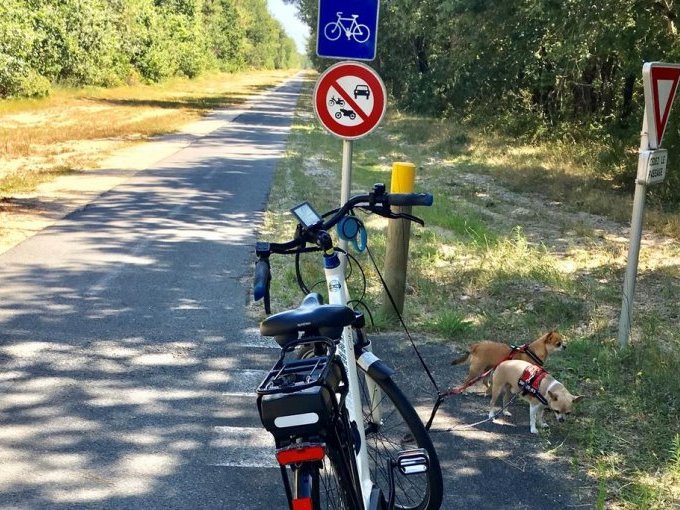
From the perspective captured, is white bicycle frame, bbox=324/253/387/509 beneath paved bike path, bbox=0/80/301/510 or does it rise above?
above

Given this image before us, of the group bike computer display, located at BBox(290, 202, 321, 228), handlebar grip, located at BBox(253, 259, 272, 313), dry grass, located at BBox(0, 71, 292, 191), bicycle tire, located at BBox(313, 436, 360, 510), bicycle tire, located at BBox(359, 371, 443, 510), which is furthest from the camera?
dry grass, located at BBox(0, 71, 292, 191)

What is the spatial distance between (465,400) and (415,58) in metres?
33.9

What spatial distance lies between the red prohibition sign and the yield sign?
1836 mm

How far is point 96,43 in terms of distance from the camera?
39875mm

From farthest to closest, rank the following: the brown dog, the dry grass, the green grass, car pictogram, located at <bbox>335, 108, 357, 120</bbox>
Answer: the dry grass, car pictogram, located at <bbox>335, 108, 357, 120</bbox>, the brown dog, the green grass

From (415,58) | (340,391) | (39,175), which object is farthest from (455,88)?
(340,391)

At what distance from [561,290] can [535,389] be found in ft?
10.9

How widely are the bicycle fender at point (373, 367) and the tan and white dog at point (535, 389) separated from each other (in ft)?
4.70

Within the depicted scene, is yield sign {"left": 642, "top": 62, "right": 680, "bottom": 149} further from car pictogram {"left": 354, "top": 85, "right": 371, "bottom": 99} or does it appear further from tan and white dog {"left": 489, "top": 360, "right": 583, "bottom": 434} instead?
tan and white dog {"left": 489, "top": 360, "right": 583, "bottom": 434}

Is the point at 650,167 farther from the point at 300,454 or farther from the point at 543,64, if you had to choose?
the point at 543,64

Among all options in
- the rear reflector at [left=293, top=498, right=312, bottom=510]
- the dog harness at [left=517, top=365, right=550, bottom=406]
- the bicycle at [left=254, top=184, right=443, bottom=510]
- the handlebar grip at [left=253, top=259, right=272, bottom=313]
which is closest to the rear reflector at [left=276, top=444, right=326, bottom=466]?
the bicycle at [left=254, top=184, right=443, bottom=510]

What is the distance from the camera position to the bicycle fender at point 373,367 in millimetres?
3085

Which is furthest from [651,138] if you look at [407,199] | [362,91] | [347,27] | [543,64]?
[543,64]

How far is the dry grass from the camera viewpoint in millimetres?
15878
